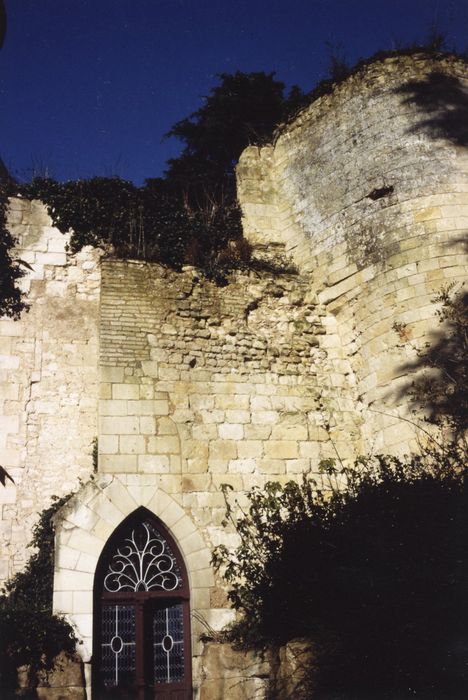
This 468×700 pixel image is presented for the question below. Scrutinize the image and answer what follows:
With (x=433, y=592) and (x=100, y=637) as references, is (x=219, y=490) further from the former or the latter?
(x=433, y=592)

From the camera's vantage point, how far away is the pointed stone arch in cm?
616

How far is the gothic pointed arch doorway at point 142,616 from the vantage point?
6.23m

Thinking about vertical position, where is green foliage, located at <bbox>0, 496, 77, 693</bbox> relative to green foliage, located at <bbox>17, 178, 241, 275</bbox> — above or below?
below

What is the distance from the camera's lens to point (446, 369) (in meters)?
7.19

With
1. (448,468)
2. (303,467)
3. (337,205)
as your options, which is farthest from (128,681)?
(337,205)

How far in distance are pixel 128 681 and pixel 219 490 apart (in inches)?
82.2

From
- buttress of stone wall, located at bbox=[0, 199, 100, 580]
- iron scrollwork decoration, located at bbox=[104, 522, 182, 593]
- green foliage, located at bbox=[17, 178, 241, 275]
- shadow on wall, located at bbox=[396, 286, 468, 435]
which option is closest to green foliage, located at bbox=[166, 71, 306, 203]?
green foliage, located at bbox=[17, 178, 241, 275]

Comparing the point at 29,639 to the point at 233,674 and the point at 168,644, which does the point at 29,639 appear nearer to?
the point at 168,644

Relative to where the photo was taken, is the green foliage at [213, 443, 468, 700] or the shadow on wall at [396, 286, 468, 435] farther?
the shadow on wall at [396, 286, 468, 435]

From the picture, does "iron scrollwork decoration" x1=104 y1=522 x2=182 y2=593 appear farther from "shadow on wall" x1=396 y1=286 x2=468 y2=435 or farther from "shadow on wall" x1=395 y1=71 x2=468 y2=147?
"shadow on wall" x1=395 y1=71 x2=468 y2=147

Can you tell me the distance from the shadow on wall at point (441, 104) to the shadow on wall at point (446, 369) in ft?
8.21

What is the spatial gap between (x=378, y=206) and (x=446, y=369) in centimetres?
252

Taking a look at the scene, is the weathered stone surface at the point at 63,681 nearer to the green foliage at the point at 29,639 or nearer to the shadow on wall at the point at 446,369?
the green foliage at the point at 29,639

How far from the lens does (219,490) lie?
7.00 metres
